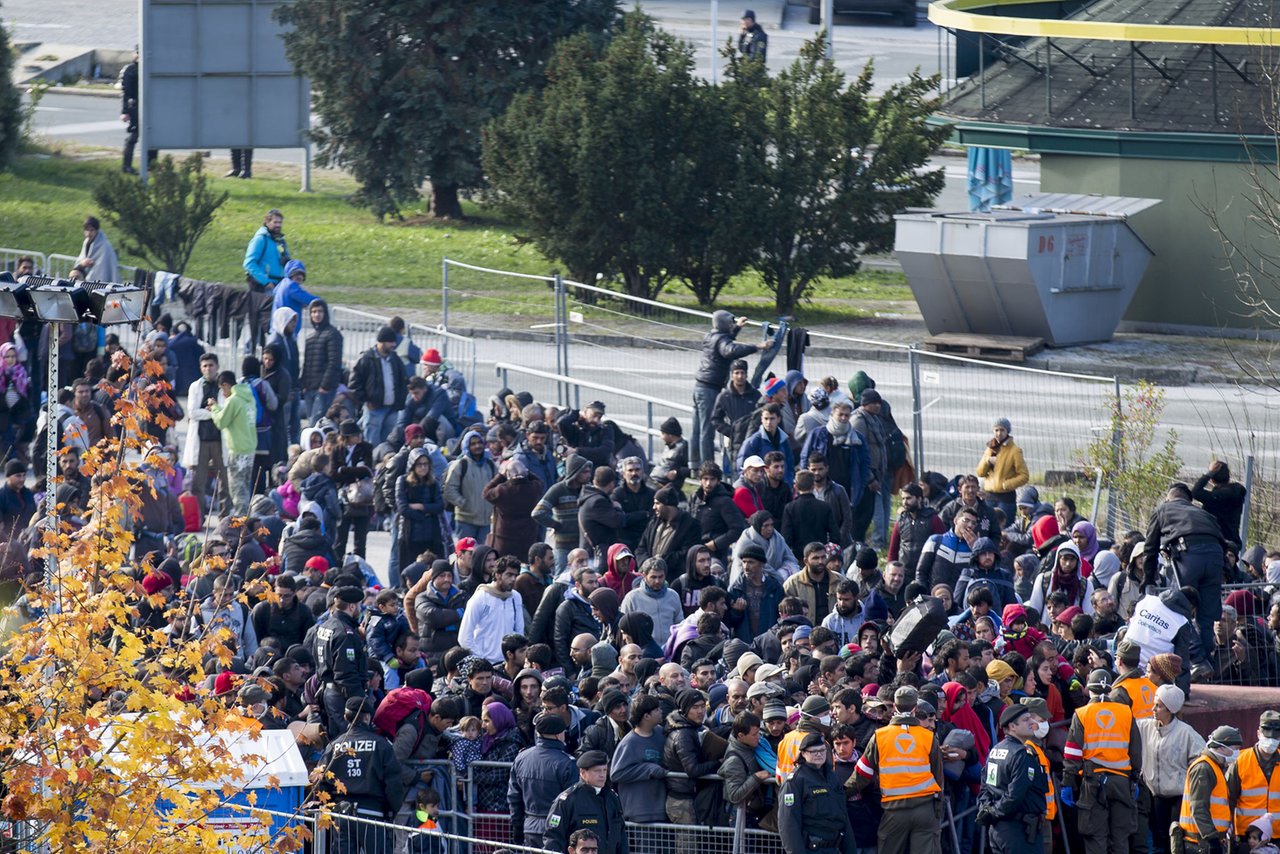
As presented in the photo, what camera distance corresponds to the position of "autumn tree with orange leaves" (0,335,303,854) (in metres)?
9.19

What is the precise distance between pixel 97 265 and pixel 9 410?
340 cm

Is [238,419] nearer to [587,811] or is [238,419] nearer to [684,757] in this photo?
[684,757]

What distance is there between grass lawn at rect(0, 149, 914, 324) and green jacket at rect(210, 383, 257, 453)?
343 inches

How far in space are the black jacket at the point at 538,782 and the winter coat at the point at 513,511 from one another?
228 inches

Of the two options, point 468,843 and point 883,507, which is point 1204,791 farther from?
point 883,507

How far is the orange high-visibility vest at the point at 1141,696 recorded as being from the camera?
13477mm

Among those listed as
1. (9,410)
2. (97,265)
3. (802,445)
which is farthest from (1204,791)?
(97,265)

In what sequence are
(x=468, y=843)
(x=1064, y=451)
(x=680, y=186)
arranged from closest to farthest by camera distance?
1. (x=468, y=843)
2. (x=1064, y=451)
3. (x=680, y=186)

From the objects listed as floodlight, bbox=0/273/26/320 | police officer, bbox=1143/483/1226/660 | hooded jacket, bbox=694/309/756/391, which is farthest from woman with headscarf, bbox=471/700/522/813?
hooded jacket, bbox=694/309/756/391

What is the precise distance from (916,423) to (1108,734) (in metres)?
7.57

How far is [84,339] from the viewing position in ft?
74.8

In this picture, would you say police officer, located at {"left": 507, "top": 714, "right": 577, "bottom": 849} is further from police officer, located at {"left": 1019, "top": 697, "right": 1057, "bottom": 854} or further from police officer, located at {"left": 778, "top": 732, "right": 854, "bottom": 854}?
police officer, located at {"left": 1019, "top": 697, "right": 1057, "bottom": 854}

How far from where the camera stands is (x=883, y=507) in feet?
64.0

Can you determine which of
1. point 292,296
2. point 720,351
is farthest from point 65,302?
point 292,296
